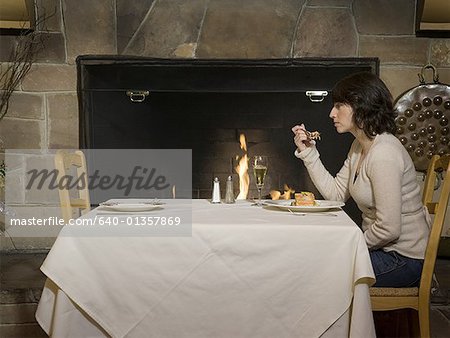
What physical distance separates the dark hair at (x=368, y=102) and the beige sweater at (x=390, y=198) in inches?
1.7

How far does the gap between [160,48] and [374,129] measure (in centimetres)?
149

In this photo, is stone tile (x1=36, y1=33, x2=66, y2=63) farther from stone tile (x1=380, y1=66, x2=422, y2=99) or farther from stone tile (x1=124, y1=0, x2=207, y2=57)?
stone tile (x1=380, y1=66, x2=422, y2=99)

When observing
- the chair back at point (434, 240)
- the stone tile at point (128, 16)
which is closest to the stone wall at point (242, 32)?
the stone tile at point (128, 16)

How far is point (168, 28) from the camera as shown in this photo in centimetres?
320

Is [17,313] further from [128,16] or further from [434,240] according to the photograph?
[434,240]

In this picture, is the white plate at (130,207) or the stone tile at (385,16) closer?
the white plate at (130,207)

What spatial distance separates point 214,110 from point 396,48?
1.03 metres

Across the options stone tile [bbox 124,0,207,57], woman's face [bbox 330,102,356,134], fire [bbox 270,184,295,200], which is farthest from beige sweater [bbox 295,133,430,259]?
stone tile [bbox 124,0,207,57]

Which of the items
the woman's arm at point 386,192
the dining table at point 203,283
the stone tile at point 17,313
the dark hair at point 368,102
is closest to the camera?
the dining table at point 203,283

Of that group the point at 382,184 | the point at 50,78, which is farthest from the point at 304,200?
the point at 50,78

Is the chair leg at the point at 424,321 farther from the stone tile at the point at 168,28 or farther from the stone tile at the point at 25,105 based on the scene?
the stone tile at the point at 25,105

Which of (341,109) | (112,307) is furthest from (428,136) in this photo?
(112,307)

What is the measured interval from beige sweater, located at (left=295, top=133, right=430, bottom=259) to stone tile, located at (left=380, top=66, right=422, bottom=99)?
1095 millimetres

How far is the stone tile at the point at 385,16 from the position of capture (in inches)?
126
